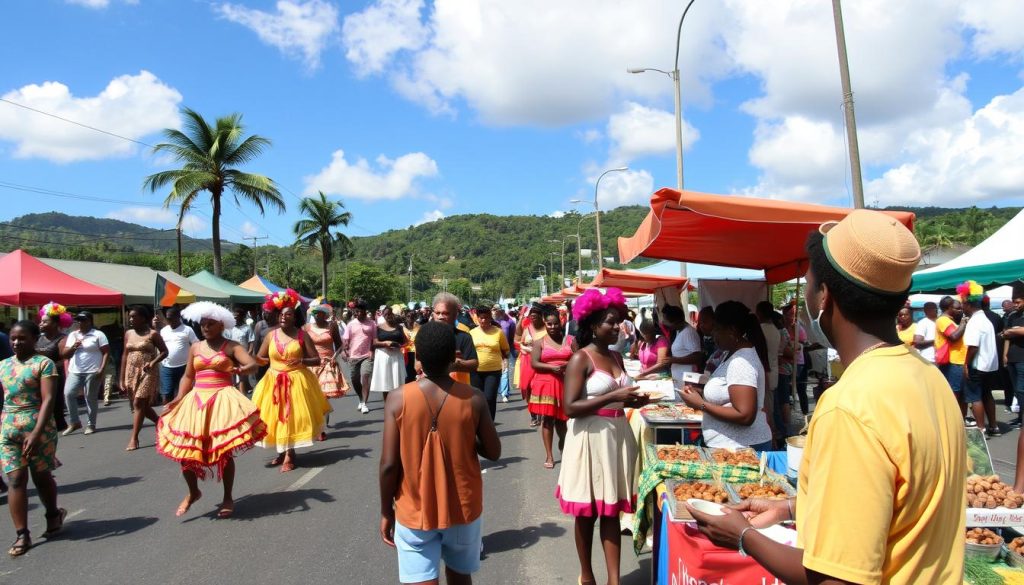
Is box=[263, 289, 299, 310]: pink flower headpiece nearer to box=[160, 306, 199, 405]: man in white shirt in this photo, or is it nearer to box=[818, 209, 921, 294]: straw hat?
box=[160, 306, 199, 405]: man in white shirt

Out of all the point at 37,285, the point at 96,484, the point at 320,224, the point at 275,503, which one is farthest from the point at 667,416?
the point at 320,224

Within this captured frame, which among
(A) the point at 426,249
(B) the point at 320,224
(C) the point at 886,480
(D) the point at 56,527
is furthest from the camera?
(A) the point at 426,249

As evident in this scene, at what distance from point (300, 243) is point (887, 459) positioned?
47998mm

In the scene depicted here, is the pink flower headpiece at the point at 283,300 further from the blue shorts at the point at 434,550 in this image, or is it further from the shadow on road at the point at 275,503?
the blue shorts at the point at 434,550

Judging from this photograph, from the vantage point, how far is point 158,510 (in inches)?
247

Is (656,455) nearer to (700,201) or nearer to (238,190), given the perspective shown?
(700,201)

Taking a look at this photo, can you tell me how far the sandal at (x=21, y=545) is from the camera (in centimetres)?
512

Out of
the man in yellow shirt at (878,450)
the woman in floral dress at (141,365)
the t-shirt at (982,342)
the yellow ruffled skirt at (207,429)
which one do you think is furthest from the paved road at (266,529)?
the t-shirt at (982,342)

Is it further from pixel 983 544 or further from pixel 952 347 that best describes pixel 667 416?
pixel 952 347

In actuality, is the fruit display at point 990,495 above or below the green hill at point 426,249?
below

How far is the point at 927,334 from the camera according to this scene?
34.3 ft

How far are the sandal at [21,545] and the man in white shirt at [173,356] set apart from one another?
4.96 meters

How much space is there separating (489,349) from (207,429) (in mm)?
3723

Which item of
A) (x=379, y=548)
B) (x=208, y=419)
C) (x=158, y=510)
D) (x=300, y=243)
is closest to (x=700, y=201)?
(x=379, y=548)
